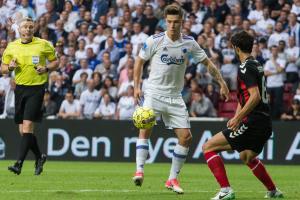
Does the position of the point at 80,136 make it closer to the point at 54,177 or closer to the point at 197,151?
the point at 197,151

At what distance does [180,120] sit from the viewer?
1255 cm

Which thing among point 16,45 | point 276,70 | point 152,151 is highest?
point 16,45

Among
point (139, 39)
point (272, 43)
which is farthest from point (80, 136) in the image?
point (272, 43)

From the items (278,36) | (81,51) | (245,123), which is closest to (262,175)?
(245,123)

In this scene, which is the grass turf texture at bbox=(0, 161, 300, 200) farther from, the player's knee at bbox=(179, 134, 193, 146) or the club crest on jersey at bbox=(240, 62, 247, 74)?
the club crest on jersey at bbox=(240, 62, 247, 74)

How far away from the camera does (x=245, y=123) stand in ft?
36.6

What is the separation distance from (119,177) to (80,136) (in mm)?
6782

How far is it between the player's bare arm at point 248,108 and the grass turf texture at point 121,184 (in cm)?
117

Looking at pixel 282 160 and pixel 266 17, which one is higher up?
pixel 266 17

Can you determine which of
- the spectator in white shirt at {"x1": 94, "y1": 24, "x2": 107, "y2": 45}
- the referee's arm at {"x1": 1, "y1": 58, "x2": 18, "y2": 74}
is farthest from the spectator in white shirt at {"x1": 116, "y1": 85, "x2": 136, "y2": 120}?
the referee's arm at {"x1": 1, "y1": 58, "x2": 18, "y2": 74}

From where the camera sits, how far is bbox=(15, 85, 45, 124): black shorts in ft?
49.2

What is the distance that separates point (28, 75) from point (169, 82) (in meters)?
3.40

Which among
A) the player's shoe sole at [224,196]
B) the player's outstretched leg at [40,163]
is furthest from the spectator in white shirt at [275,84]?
the player's shoe sole at [224,196]

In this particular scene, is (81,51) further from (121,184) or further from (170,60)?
(170,60)
